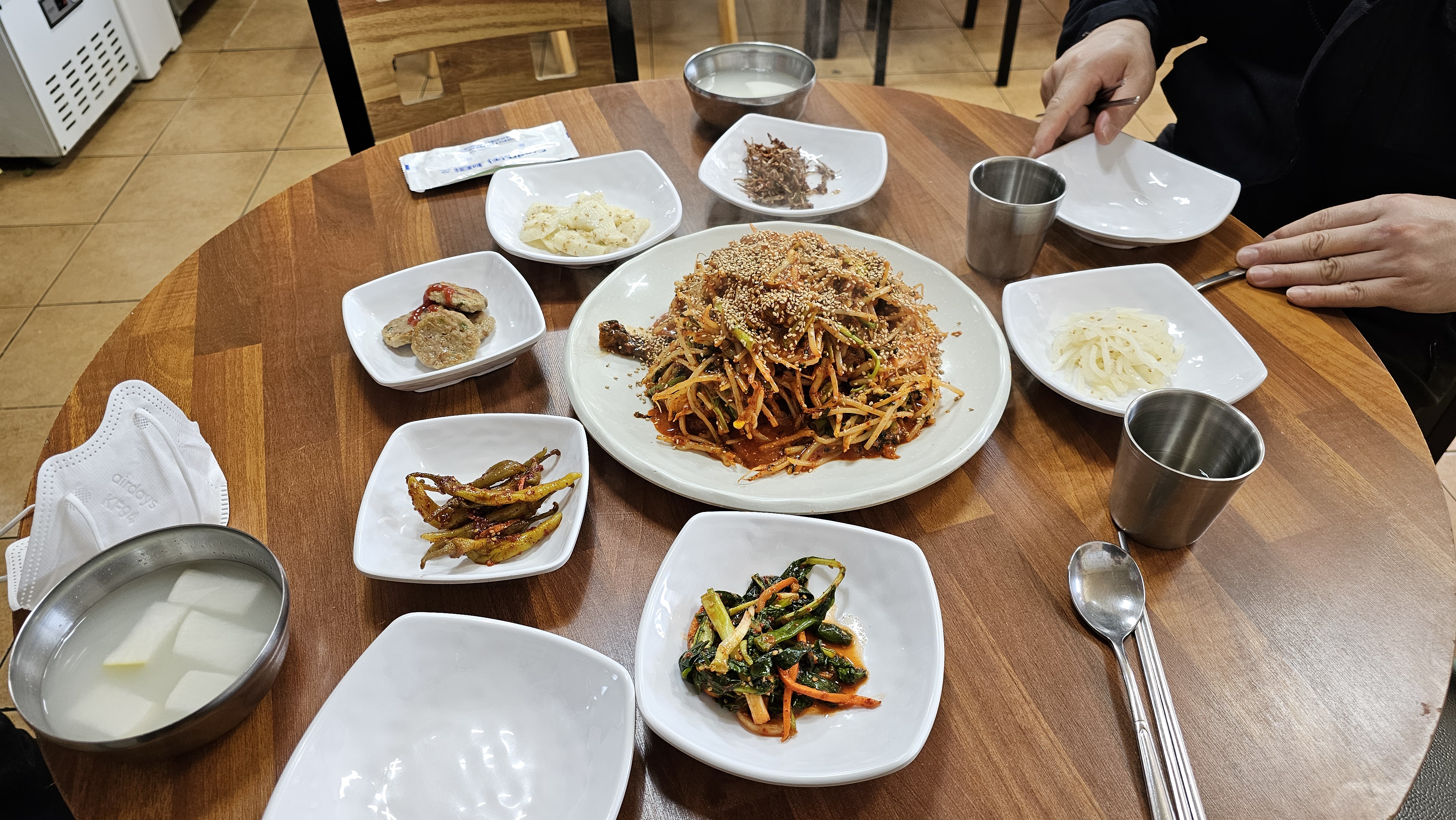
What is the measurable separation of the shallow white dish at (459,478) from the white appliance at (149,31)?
594cm

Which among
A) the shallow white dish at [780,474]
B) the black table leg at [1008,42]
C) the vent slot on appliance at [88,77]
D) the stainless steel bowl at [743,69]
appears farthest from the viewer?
the black table leg at [1008,42]

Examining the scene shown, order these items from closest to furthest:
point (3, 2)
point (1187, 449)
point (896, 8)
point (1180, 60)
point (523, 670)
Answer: point (523, 670) < point (1187, 449) < point (1180, 60) < point (3, 2) < point (896, 8)

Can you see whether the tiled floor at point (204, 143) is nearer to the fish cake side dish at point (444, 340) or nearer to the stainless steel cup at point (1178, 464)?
the fish cake side dish at point (444, 340)

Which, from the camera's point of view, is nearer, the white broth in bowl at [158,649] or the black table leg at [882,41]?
the white broth in bowl at [158,649]

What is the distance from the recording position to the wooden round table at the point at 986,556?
1157mm

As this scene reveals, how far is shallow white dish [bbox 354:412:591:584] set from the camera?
136cm

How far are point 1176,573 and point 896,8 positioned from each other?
22.0 feet

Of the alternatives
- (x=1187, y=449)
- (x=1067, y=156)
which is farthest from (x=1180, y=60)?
(x=1187, y=449)

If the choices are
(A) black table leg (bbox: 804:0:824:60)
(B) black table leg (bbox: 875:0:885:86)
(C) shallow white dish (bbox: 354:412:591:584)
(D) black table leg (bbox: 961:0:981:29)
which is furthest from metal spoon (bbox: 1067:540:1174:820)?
(D) black table leg (bbox: 961:0:981:29)

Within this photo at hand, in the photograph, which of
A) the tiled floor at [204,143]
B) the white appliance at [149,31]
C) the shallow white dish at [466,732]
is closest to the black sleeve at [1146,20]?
the tiled floor at [204,143]

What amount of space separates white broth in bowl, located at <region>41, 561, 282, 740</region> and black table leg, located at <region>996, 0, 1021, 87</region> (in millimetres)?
5863

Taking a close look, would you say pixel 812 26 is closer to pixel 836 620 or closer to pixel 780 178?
pixel 780 178

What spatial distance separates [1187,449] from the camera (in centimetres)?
154

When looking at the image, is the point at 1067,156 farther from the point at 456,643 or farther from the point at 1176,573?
the point at 456,643
